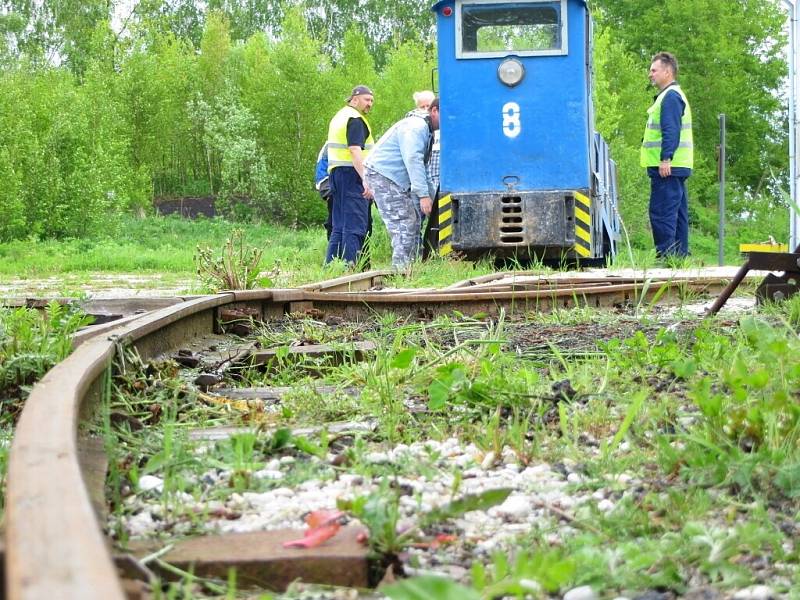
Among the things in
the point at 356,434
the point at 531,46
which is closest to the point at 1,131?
the point at 531,46

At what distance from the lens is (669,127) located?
11812 millimetres

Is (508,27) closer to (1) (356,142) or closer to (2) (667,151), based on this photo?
(1) (356,142)

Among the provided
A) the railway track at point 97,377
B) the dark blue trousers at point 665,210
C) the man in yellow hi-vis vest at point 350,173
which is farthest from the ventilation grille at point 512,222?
the railway track at point 97,377

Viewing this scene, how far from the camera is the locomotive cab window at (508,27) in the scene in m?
11.6

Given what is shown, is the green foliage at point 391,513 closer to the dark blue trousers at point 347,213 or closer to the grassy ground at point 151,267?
the grassy ground at point 151,267

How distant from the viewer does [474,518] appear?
81.0 inches

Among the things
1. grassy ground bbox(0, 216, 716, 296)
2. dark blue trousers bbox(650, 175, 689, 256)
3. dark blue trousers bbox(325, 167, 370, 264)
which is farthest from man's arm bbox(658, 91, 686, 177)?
dark blue trousers bbox(325, 167, 370, 264)

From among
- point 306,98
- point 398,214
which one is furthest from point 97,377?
point 306,98

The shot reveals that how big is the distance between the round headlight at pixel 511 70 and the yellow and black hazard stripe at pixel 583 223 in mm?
1336

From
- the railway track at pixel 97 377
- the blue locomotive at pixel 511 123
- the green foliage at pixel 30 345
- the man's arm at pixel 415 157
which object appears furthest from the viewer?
the blue locomotive at pixel 511 123

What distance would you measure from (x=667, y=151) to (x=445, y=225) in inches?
97.1

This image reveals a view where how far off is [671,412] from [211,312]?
2981 mm

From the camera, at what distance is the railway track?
3.36 ft

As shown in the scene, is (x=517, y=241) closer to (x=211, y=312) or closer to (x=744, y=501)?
(x=211, y=312)
